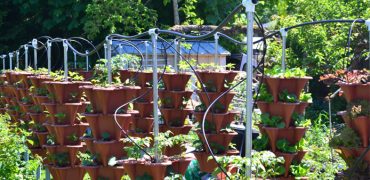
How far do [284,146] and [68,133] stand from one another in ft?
8.26

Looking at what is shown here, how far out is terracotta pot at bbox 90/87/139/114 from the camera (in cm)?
520

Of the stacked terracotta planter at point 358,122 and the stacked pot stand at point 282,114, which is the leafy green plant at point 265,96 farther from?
the stacked terracotta planter at point 358,122

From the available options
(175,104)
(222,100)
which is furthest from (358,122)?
(175,104)

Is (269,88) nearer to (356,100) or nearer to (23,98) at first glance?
(356,100)

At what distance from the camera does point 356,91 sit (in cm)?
408

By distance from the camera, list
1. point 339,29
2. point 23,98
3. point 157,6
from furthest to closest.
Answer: point 157,6, point 339,29, point 23,98

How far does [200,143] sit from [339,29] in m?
8.77

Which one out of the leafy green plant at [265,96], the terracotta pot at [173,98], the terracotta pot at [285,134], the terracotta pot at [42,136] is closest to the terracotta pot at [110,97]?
the terracotta pot at [173,98]

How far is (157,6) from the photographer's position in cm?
1722

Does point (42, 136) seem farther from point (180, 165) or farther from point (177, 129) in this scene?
point (180, 165)

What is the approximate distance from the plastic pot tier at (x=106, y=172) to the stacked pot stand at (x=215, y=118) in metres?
0.67

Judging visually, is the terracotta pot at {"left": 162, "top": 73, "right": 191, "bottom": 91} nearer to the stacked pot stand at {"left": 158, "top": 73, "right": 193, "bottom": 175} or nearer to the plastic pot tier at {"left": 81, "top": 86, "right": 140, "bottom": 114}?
the stacked pot stand at {"left": 158, "top": 73, "right": 193, "bottom": 175}

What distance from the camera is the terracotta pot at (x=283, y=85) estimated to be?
485cm

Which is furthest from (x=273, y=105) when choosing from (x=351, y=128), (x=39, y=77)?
(x=39, y=77)
